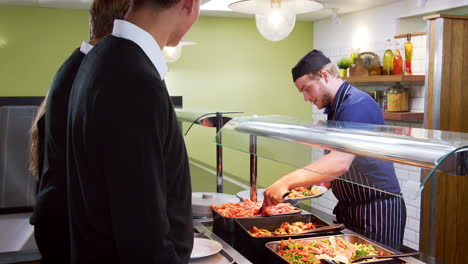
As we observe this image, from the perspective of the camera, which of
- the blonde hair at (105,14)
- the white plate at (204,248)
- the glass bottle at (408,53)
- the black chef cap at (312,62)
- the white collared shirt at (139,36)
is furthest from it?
the glass bottle at (408,53)

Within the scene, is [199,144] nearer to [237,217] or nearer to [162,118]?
[237,217]

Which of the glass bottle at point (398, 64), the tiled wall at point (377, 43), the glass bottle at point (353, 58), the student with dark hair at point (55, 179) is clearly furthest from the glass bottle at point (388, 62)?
the student with dark hair at point (55, 179)

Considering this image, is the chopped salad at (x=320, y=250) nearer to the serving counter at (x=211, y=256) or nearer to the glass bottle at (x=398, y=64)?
the serving counter at (x=211, y=256)

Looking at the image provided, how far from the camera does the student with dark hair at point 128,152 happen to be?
3.51 feet

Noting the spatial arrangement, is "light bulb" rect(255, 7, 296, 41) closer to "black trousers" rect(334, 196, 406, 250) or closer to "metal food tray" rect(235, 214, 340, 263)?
"black trousers" rect(334, 196, 406, 250)

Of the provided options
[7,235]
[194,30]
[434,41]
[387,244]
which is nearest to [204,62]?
[194,30]

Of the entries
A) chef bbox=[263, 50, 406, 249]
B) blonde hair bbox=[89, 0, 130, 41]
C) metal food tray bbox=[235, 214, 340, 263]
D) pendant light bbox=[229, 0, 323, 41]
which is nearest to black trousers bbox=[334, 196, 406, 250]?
chef bbox=[263, 50, 406, 249]

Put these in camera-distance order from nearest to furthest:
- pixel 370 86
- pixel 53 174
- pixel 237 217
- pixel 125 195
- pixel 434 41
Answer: pixel 125 195
pixel 53 174
pixel 237 217
pixel 434 41
pixel 370 86

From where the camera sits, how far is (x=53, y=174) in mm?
1608

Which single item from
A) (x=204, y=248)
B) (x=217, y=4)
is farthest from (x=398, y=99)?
(x=204, y=248)

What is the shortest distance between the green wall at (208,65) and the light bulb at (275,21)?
2401mm

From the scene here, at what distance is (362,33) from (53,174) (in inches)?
182

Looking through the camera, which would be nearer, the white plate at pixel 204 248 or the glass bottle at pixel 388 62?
the white plate at pixel 204 248

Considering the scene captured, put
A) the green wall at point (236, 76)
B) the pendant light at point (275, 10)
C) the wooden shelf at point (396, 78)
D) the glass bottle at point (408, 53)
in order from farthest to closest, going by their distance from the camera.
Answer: the green wall at point (236, 76) < the glass bottle at point (408, 53) < the wooden shelf at point (396, 78) < the pendant light at point (275, 10)
